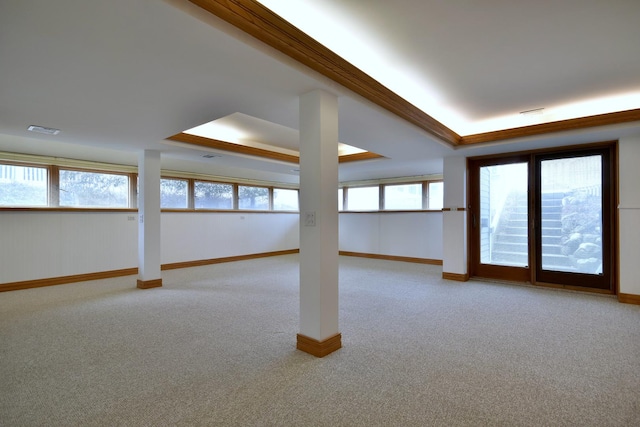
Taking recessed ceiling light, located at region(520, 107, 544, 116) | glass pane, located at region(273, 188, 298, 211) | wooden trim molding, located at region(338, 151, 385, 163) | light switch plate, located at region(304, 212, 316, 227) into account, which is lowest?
light switch plate, located at region(304, 212, 316, 227)

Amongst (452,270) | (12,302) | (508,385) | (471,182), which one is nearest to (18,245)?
(12,302)

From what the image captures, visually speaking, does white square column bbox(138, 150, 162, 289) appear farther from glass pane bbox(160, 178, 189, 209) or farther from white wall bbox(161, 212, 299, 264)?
glass pane bbox(160, 178, 189, 209)

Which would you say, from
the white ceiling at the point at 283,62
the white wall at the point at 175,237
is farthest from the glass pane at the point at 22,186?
the white ceiling at the point at 283,62

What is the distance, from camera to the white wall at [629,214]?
3.98 m

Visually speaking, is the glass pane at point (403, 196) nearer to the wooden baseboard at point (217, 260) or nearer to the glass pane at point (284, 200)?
the glass pane at point (284, 200)

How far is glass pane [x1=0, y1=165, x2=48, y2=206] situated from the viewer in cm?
466

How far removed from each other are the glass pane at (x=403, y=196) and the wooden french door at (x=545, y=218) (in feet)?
7.53

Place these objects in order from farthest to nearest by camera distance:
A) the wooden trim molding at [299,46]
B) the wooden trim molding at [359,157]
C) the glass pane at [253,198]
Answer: the glass pane at [253,198] → the wooden trim molding at [359,157] → the wooden trim molding at [299,46]

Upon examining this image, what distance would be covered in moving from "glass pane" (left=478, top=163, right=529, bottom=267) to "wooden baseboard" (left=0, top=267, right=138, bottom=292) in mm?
6567

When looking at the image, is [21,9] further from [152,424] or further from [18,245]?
[18,245]

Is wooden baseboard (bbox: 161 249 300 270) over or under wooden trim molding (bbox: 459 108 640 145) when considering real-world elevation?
under

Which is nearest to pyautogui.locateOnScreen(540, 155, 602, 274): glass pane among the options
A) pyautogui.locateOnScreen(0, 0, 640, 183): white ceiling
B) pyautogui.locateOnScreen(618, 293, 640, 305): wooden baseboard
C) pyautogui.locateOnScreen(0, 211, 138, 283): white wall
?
pyautogui.locateOnScreen(618, 293, 640, 305): wooden baseboard

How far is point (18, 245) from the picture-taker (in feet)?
15.5

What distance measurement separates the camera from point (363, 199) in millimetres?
8812
